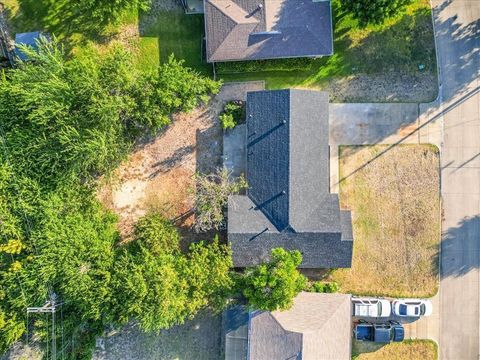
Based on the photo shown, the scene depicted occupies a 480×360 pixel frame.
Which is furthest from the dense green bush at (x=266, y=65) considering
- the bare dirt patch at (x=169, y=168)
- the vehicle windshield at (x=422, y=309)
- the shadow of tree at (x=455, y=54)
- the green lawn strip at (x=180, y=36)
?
the vehicle windshield at (x=422, y=309)

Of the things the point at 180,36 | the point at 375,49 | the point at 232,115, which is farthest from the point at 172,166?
the point at 375,49

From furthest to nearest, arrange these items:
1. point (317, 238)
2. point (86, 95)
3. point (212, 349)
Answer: point (212, 349) < point (317, 238) < point (86, 95)

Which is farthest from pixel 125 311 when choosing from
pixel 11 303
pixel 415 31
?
pixel 415 31

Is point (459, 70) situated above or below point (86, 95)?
above

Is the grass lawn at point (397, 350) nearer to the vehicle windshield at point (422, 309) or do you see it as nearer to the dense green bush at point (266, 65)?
the vehicle windshield at point (422, 309)

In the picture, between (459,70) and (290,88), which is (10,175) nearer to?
(290,88)

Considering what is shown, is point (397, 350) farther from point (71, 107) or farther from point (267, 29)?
point (71, 107)
